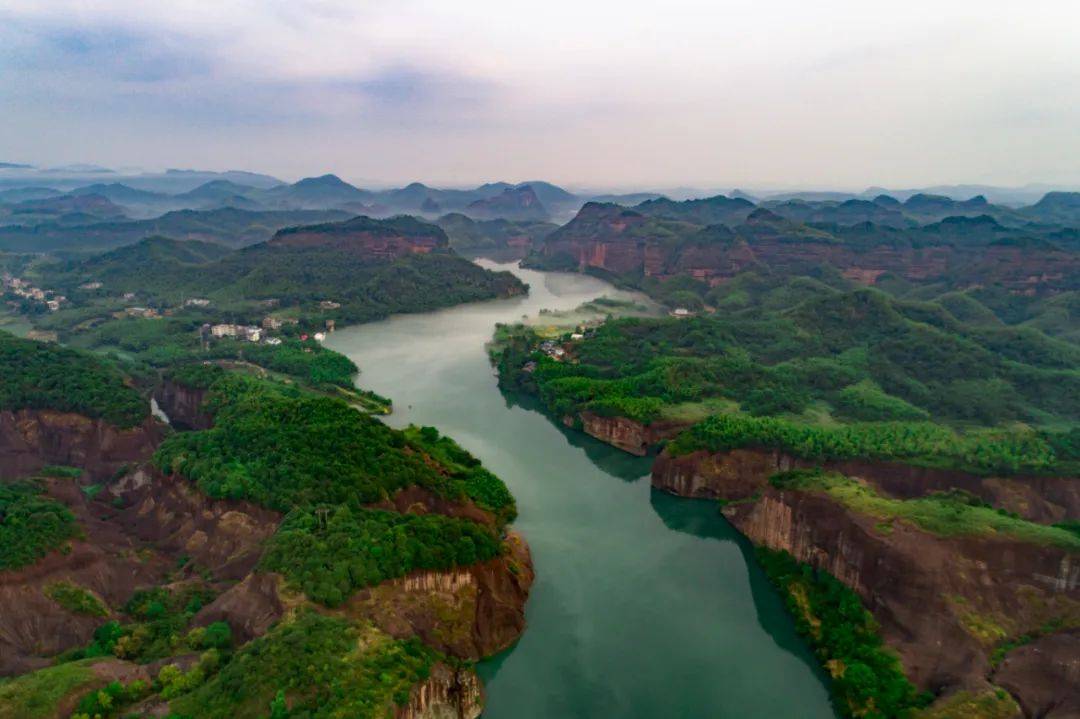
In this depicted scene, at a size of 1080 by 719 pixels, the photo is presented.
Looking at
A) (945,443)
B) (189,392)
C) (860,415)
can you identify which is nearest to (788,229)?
(860,415)

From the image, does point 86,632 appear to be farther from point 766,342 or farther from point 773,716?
point 766,342

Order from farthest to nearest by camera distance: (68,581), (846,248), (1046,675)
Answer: (846,248), (68,581), (1046,675)

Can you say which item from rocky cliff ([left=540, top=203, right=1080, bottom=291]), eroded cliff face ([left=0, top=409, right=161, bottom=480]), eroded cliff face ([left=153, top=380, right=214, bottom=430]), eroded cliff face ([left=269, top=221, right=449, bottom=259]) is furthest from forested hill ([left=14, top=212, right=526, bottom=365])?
eroded cliff face ([left=0, top=409, right=161, bottom=480])

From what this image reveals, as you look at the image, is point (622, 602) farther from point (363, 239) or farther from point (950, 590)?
point (363, 239)

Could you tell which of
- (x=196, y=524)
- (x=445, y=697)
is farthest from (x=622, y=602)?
(x=196, y=524)

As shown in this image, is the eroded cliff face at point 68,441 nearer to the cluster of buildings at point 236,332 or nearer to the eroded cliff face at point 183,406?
the eroded cliff face at point 183,406

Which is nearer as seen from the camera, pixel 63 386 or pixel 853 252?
pixel 63 386

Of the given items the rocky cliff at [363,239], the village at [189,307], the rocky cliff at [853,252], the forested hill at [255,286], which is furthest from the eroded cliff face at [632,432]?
the rocky cliff at [363,239]
